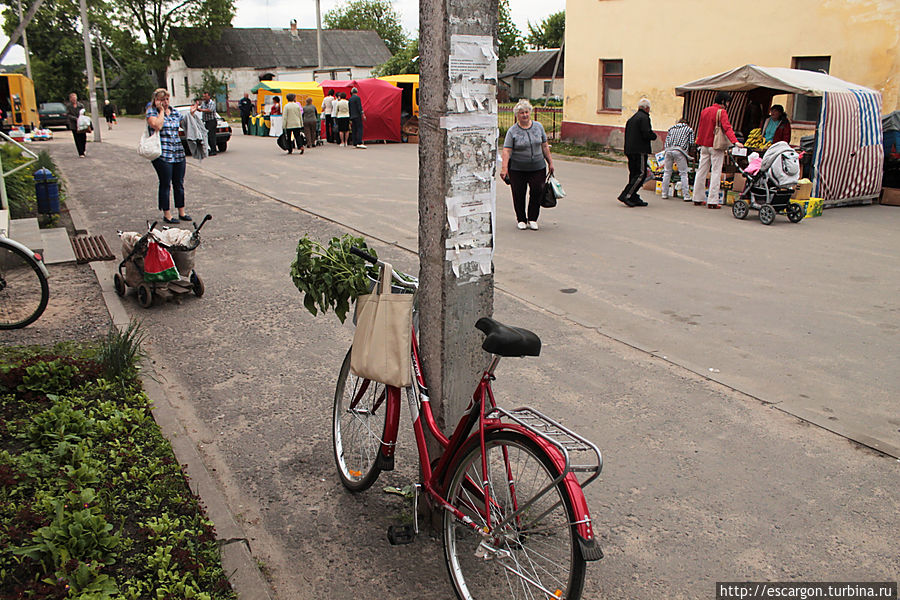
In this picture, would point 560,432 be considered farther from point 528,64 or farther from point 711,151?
point 528,64

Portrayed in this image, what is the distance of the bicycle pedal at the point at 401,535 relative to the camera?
3356mm

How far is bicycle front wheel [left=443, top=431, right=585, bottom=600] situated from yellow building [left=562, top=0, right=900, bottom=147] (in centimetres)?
1591

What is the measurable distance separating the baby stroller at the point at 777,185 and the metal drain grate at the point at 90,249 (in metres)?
9.29

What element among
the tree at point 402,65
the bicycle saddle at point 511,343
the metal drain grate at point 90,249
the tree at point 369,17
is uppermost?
the tree at point 369,17

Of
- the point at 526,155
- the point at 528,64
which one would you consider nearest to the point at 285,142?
the point at 526,155

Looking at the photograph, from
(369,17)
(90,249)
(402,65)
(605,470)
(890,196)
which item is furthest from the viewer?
(369,17)

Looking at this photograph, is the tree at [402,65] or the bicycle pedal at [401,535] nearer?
the bicycle pedal at [401,535]

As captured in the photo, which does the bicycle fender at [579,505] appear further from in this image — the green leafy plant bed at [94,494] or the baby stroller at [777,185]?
the baby stroller at [777,185]

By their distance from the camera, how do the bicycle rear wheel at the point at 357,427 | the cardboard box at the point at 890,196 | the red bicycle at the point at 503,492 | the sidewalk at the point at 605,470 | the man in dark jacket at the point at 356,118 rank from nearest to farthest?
1. the red bicycle at the point at 503,492
2. the sidewalk at the point at 605,470
3. the bicycle rear wheel at the point at 357,427
4. the cardboard box at the point at 890,196
5. the man in dark jacket at the point at 356,118

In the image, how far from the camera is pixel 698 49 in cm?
1934

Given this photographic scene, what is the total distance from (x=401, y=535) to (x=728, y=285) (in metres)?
5.67

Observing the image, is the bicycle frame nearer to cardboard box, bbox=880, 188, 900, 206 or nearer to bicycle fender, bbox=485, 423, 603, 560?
bicycle fender, bbox=485, 423, 603, 560

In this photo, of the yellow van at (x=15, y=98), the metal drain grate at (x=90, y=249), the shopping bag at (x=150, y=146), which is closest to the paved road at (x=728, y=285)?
the shopping bag at (x=150, y=146)

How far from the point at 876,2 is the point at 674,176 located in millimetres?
5862
